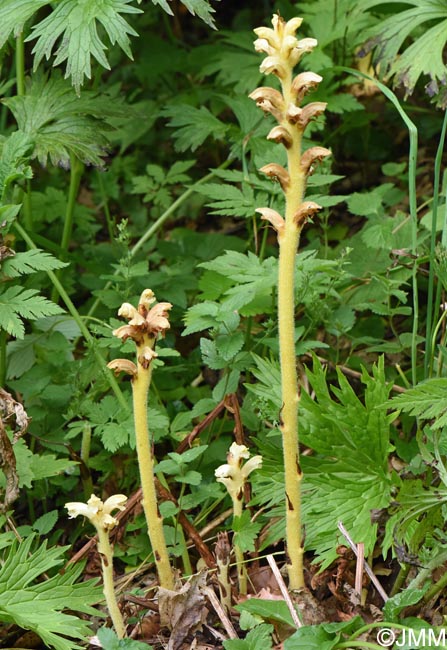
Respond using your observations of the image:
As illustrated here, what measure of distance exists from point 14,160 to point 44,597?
1211mm

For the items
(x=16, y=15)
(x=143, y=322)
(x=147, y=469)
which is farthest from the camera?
(x=16, y=15)

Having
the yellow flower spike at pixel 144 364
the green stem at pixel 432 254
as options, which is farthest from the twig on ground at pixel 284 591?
the green stem at pixel 432 254

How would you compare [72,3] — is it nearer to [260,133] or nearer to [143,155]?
[260,133]

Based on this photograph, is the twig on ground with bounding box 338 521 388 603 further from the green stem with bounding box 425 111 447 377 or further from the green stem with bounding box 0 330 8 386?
the green stem with bounding box 0 330 8 386

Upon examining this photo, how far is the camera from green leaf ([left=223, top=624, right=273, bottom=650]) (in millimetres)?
1898

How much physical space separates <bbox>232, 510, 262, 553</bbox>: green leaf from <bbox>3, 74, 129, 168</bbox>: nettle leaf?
1249mm

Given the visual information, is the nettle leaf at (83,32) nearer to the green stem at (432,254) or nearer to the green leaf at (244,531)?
the green stem at (432,254)

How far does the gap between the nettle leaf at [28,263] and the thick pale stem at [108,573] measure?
2.52 ft

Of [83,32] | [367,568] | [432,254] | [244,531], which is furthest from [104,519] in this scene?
[83,32]

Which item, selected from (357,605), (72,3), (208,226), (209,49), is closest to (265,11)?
(209,49)

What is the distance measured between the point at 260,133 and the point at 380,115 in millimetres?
1260

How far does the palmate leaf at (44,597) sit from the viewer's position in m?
1.95

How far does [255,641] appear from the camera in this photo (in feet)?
6.26

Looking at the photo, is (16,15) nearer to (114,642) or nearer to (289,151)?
(289,151)
